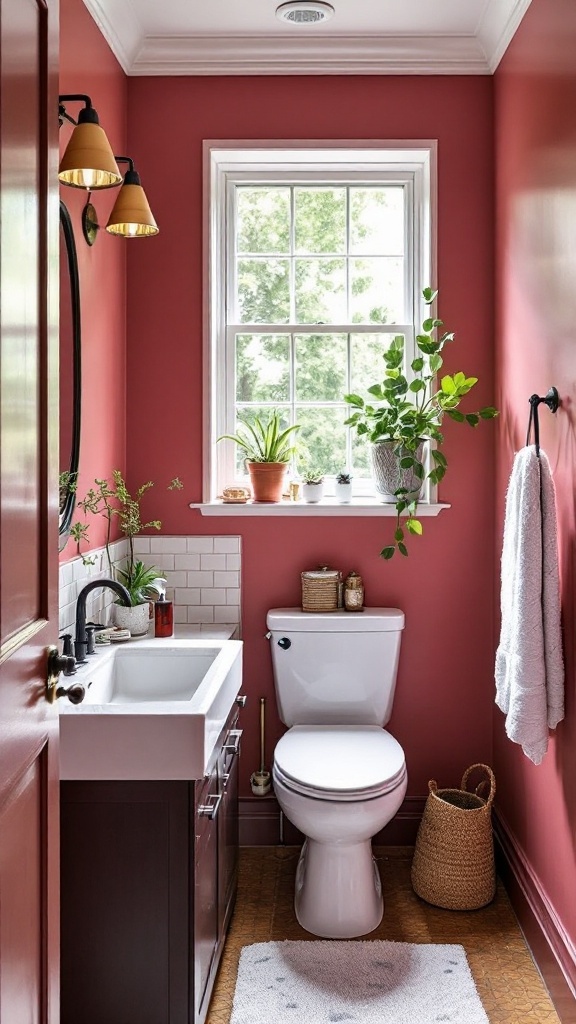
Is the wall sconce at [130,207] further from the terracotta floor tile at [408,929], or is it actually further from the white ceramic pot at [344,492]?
the terracotta floor tile at [408,929]

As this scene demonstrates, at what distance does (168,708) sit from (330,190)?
2.09 metres

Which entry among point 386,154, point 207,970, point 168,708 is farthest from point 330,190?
point 207,970

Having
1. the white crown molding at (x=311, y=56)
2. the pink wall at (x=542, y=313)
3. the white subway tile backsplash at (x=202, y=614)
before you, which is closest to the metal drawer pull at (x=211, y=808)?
the pink wall at (x=542, y=313)

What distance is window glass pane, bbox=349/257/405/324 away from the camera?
3123 millimetres

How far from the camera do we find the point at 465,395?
9.74 feet

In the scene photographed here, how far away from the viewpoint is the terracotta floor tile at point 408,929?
2160 millimetres

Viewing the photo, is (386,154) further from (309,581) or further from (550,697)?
(550,697)

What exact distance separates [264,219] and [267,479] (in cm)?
96

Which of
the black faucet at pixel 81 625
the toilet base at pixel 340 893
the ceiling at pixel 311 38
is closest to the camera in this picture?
the black faucet at pixel 81 625

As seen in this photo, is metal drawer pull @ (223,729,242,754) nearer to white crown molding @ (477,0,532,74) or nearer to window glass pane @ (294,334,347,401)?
window glass pane @ (294,334,347,401)

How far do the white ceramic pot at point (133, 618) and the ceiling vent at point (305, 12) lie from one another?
6.14 ft

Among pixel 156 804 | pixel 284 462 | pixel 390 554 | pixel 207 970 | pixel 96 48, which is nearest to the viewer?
pixel 156 804

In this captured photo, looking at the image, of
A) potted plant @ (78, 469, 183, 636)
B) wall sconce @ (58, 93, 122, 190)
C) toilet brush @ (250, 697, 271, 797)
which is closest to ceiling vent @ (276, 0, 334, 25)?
wall sconce @ (58, 93, 122, 190)

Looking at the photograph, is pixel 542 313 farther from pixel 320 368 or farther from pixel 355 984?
pixel 355 984
